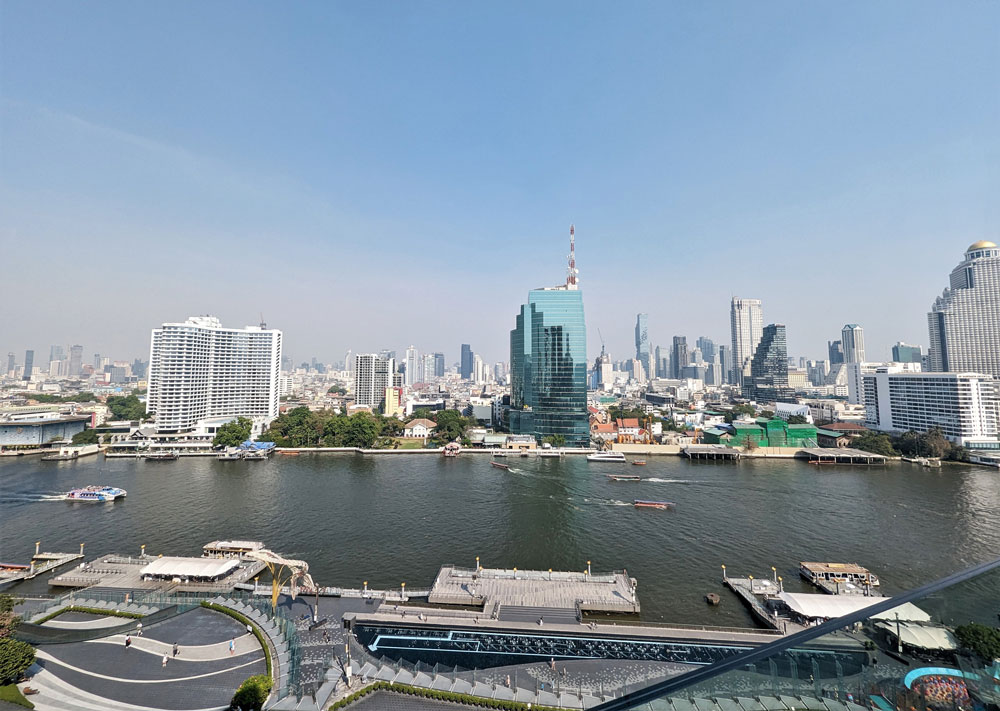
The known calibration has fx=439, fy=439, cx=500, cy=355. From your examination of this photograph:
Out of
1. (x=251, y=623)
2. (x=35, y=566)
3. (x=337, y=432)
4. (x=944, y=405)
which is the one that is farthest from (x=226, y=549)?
(x=944, y=405)

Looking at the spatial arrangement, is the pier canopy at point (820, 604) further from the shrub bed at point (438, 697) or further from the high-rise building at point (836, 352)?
the high-rise building at point (836, 352)

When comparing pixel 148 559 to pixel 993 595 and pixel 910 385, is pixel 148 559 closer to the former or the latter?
pixel 993 595

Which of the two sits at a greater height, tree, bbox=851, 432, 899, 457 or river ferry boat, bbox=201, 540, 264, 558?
tree, bbox=851, 432, 899, 457

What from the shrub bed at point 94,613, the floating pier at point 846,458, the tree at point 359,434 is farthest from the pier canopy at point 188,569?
the floating pier at point 846,458

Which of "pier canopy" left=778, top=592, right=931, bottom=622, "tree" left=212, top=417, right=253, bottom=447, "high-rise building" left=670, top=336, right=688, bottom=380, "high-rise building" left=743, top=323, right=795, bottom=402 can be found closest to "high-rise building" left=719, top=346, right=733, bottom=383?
"high-rise building" left=670, top=336, right=688, bottom=380

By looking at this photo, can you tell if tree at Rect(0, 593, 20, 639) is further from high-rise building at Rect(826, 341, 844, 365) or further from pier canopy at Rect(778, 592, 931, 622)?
high-rise building at Rect(826, 341, 844, 365)

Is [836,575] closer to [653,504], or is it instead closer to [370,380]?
[653,504]
